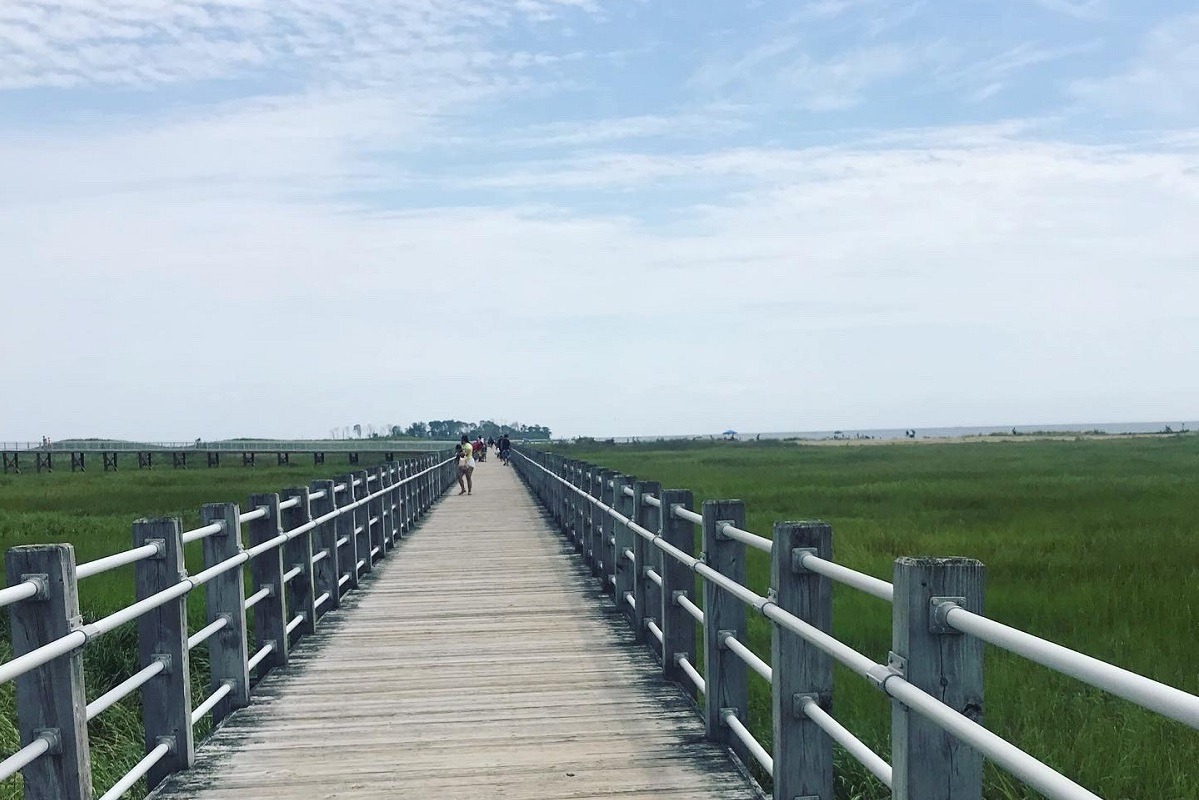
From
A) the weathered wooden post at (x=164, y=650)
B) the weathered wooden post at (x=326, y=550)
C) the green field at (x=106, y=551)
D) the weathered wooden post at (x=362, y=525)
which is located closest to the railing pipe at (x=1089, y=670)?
the weathered wooden post at (x=164, y=650)

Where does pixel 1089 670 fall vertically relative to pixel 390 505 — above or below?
Result: above

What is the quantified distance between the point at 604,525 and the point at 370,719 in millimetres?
4951

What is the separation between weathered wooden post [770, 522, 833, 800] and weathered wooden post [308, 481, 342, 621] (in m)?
5.92

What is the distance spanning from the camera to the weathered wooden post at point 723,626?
543cm

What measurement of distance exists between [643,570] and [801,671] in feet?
11.8

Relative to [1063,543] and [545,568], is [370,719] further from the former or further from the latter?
[1063,543]

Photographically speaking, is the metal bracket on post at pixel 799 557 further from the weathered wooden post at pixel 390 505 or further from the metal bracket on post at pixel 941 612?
the weathered wooden post at pixel 390 505

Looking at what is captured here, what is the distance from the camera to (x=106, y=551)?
1617 centimetres

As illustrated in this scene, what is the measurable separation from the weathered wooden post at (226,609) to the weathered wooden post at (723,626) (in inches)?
102

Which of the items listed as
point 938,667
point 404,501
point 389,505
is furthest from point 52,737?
point 404,501

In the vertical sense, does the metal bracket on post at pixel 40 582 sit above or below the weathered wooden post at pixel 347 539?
above

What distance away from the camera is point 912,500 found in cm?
2503

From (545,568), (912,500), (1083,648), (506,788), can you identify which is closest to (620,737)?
(506,788)

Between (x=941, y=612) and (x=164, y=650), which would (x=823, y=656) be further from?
(x=164, y=650)
